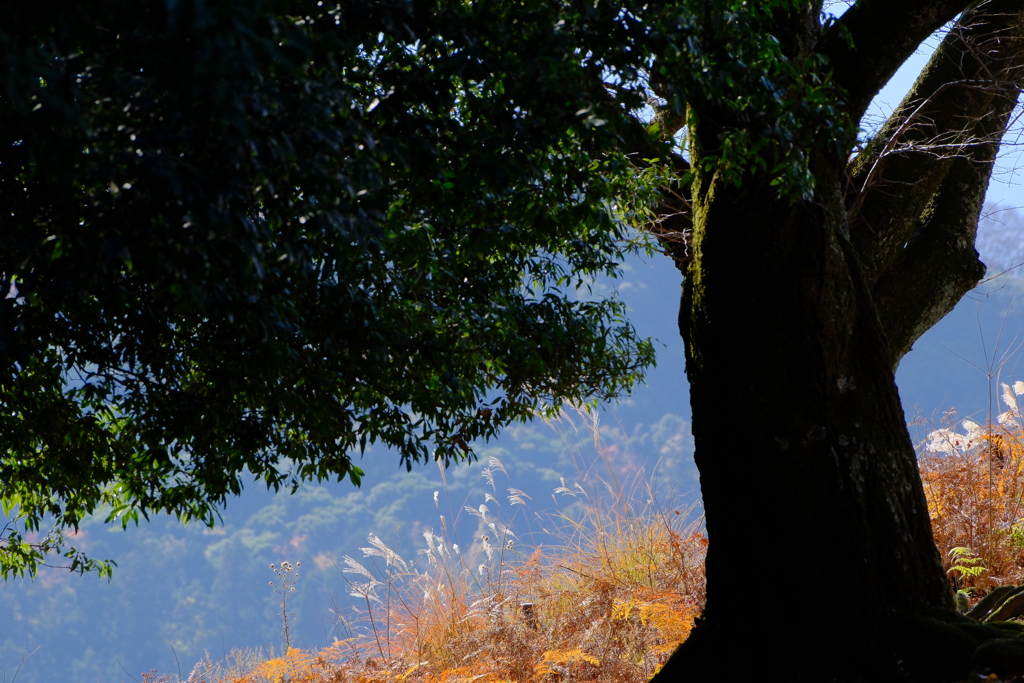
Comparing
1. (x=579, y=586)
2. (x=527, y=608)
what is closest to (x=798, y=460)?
(x=527, y=608)

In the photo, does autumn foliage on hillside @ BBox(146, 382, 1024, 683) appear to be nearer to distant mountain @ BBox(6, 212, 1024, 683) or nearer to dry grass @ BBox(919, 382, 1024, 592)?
dry grass @ BBox(919, 382, 1024, 592)

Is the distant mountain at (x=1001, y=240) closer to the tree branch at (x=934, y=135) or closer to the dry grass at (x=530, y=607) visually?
the tree branch at (x=934, y=135)

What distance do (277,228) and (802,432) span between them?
6.10 feet

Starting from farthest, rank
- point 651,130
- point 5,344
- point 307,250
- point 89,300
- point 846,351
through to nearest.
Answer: point 846,351, point 89,300, point 651,130, point 5,344, point 307,250

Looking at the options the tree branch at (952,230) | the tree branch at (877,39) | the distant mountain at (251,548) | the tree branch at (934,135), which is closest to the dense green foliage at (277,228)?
the tree branch at (877,39)

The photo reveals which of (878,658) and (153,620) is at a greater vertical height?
(153,620)

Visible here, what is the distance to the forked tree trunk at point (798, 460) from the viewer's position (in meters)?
2.62

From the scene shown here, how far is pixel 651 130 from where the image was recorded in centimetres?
208

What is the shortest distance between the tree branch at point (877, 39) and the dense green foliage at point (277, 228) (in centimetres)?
88

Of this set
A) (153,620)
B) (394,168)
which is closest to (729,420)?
(394,168)

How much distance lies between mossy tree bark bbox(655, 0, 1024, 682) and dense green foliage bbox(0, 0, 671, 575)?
21.4 inches

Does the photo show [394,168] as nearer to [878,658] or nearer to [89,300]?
[89,300]

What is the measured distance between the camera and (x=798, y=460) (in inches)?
106

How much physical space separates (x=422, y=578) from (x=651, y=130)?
4.37 metres
